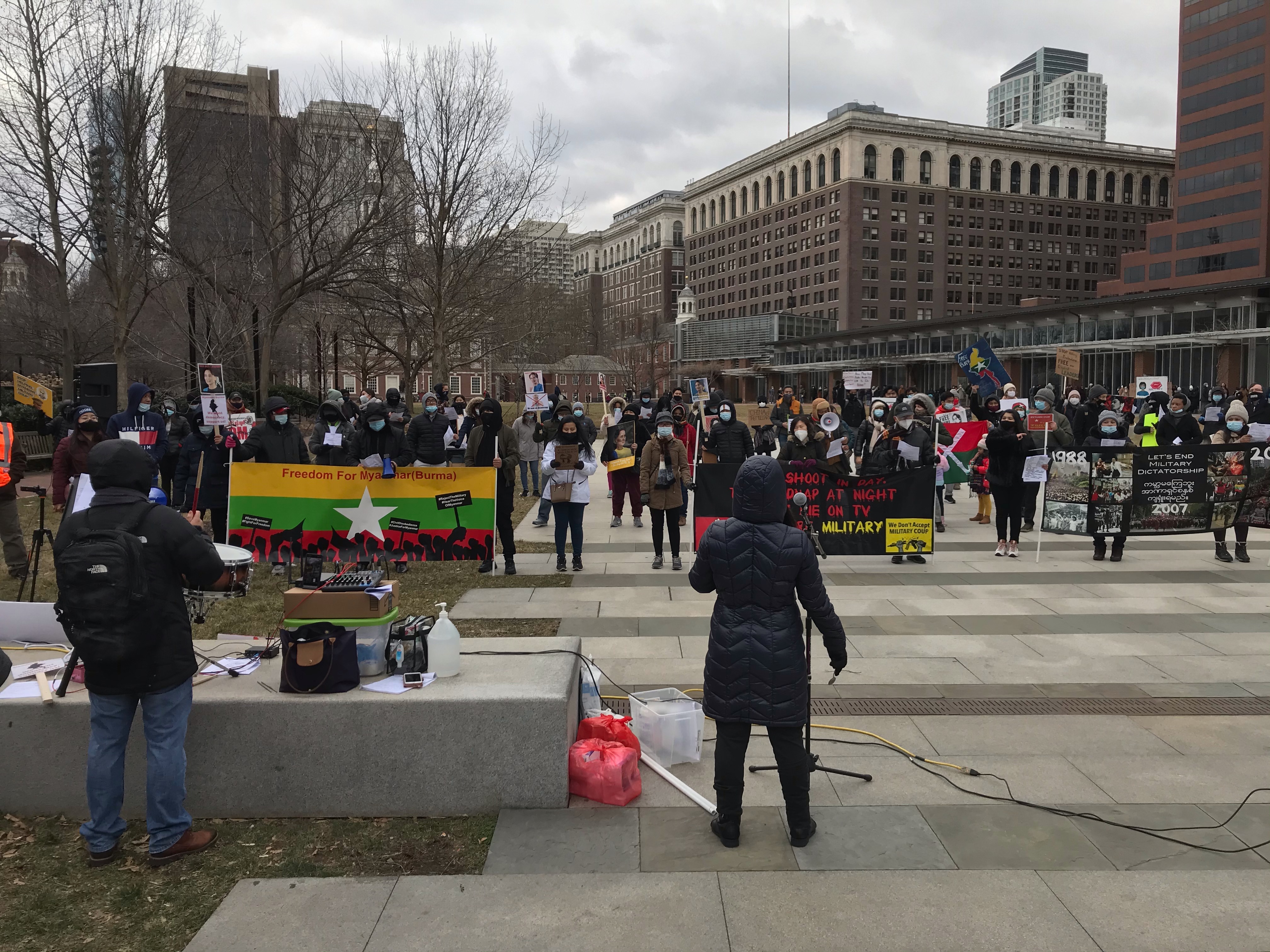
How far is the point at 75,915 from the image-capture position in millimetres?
3869

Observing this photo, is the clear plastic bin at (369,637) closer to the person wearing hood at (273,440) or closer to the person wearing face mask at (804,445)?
the person wearing hood at (273,440)

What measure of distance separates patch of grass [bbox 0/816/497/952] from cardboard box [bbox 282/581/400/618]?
1048 mm

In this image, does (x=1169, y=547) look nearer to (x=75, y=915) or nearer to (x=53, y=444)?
(x=75, y=915)

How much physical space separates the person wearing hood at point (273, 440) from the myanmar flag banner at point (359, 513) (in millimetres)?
631

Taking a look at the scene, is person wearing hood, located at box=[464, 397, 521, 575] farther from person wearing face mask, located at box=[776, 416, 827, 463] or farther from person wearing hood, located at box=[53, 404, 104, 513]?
person wearing hood, located at box=[53, 404, 104, 513]

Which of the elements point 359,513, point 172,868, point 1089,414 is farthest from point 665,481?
point 1089,414

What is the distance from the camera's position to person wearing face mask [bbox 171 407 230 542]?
10758 millimetres

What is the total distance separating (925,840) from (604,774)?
5.40 ft

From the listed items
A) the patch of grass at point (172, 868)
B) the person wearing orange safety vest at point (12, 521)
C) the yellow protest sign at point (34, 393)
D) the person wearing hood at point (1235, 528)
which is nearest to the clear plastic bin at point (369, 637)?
the patch of grass at point (172, 868)

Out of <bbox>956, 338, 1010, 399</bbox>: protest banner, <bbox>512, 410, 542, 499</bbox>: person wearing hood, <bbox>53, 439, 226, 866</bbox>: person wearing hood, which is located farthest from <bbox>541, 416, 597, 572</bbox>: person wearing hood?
<bbox>956, 338, 1010, 399</bbox>: protest banner

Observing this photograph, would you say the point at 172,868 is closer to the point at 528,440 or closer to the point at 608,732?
the point at 608,732

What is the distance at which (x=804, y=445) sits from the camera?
38.3 ft

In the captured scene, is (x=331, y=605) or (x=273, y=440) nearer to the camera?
(x=331, y=605)

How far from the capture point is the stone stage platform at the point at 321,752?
4.65m
